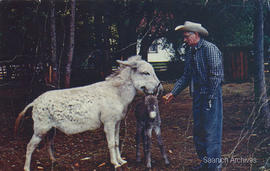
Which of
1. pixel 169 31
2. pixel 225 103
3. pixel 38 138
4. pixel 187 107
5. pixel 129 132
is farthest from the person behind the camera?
pixel 225 103

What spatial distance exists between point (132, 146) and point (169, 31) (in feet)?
11.9

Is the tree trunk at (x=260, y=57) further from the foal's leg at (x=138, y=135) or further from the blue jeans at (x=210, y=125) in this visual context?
the foal's leg at (x=138, y=135)

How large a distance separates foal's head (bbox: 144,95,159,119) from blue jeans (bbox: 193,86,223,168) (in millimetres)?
651

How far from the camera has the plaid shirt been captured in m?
4.45

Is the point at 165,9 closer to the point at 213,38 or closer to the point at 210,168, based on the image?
the point at 213,38

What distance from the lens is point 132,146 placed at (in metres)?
6.06

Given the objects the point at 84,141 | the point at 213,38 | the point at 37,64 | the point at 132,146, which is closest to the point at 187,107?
the point at 213,38

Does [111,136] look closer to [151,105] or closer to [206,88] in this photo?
[151,105]

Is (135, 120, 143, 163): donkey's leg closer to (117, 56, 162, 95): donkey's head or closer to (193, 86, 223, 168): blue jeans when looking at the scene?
(117, 56, 162, 95): donkey's head

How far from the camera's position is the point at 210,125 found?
4656 mm

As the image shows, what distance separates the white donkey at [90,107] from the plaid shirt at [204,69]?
2.14ft

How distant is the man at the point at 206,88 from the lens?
4.47 metres

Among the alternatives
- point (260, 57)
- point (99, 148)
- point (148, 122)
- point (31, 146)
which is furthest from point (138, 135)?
point (260, 57)

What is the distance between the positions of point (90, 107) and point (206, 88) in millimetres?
1803
